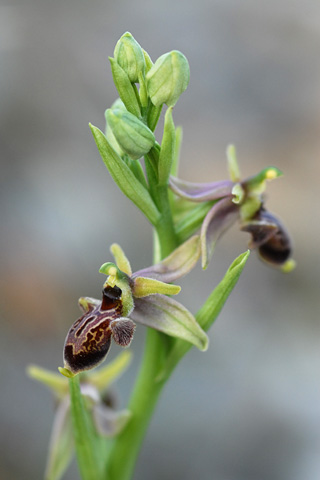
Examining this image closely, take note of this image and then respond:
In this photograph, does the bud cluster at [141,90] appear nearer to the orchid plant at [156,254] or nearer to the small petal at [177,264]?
the orchid plant at [156,254]

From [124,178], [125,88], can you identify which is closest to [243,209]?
[124,178]

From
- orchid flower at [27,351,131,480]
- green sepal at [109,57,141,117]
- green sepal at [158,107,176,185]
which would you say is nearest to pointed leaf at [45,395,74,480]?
orchid flower at [27,351,131,480]

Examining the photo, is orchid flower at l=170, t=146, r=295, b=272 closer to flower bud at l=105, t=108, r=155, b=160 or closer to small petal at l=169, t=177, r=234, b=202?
small petal at l=169, t=177, r=234, b=202

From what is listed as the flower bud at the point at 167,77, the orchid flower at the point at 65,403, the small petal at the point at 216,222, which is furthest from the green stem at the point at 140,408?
the flower bud at the point at 167,77

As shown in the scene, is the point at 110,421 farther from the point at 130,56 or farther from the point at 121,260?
the point at 130,56

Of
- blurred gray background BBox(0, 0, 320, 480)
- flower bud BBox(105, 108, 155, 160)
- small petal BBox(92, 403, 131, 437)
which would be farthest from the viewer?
blurred gray background BBox(0, 0, 320, 480)
